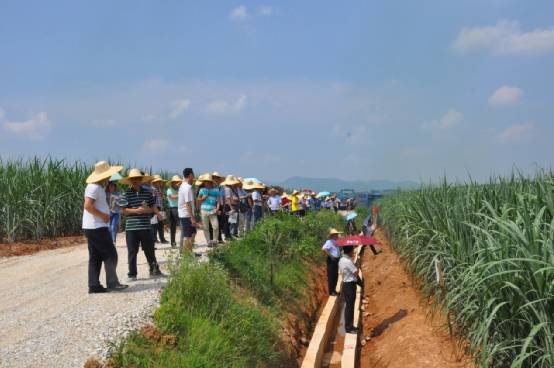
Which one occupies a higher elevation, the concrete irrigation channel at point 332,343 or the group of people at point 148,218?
the group of people at point 148,218

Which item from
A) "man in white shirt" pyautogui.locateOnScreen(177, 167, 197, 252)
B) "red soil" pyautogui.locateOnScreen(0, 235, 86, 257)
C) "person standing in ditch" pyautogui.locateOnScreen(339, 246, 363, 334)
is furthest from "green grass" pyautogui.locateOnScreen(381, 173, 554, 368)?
"red soil" pyautogui.locateOnScreen(0, 235, 86, 257)

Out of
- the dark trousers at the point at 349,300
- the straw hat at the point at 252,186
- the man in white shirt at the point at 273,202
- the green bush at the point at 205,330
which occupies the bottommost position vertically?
the dark trousers at the point at 349,300

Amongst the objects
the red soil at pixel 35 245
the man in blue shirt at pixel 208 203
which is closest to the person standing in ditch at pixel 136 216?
the man in blue shirt at pixel 208 203

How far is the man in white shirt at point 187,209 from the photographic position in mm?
9289

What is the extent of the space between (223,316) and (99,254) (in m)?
2.26

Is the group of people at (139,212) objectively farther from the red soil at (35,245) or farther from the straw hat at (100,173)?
the red soil at (35,245)

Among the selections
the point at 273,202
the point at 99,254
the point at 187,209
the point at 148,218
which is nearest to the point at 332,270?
the point at 187,209

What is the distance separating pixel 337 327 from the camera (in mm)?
10711

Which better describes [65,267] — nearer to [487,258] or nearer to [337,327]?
[337,327]

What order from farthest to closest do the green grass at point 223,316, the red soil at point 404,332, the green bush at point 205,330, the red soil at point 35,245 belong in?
the red soil at point 35,245, the red soil at point 404,332, the green grass at point 223,316, the green bush at point 205,330

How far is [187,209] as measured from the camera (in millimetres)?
9281

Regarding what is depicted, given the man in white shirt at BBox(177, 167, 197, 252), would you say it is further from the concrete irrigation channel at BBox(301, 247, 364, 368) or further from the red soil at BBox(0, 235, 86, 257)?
the red soil at BBox(0, 235, 86, 257)

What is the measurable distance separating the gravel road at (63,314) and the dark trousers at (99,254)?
0.25 meters

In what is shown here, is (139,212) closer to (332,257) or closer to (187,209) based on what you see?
(187,209)
